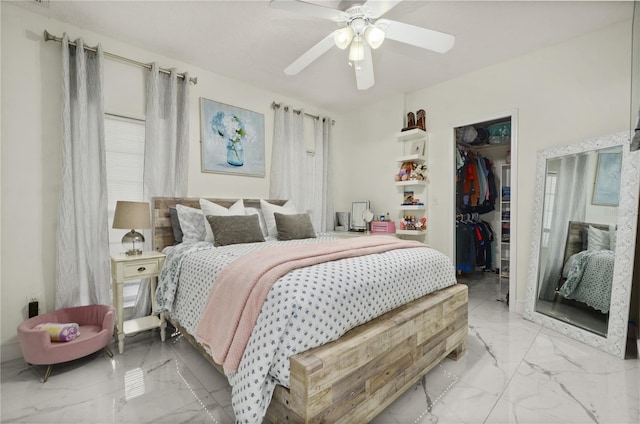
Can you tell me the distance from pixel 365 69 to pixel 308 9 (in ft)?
2.37

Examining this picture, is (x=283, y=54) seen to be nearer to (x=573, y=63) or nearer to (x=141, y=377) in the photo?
(x=573, y=63)

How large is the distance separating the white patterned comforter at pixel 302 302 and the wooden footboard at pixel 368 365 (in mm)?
58

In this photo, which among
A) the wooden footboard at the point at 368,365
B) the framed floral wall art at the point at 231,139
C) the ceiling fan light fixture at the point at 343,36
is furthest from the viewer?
the framed floral wall art at the point at 231,139

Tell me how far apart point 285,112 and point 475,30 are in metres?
2.28

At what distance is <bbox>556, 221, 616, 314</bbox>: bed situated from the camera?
2361 mm

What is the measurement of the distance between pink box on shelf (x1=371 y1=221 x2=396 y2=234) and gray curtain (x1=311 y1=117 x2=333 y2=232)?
2.37 feet

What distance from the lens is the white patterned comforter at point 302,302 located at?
123 centimetres

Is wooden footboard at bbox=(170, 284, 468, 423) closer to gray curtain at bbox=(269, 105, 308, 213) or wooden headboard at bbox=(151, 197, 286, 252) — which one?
wooden headboard at bbox=(151, 197, 286, 252)

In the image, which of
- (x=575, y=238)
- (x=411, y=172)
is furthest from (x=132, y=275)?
(x=575, y=238)


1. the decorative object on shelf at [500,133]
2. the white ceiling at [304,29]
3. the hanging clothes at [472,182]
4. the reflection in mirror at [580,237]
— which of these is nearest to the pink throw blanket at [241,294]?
the white ceiling at [304,29]

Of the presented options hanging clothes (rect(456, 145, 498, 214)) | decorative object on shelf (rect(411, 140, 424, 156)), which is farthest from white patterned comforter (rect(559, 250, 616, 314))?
decorative object on shelf (rect(411, 140, 424, 156))

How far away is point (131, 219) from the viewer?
2352mm

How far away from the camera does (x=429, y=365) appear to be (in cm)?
181

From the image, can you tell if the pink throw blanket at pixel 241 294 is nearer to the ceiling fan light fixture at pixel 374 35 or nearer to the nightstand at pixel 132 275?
the nightstand at pixel 132 275
